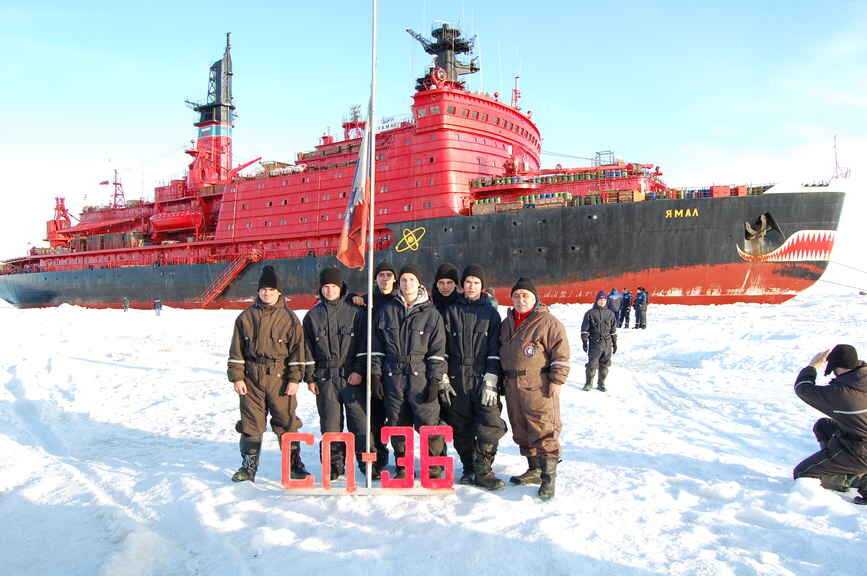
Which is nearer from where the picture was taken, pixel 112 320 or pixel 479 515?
pixel 479 515

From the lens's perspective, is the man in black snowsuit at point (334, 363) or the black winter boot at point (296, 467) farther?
the black winter boot at point (296, 467)

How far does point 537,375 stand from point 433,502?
4.00 feet

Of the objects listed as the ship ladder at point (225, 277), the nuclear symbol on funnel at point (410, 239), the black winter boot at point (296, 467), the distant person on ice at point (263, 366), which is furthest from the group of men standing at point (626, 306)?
the ship ladder at point (225, 277)

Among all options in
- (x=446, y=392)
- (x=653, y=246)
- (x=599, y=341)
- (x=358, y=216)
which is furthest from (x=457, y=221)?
A: (x=446, y=392)

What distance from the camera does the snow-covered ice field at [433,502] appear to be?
299 cm

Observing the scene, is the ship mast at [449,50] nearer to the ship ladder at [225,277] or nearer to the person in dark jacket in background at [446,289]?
the ship ladder at [225,277]

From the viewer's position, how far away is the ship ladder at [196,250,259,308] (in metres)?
25.2

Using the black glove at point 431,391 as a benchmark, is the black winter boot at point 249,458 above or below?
below

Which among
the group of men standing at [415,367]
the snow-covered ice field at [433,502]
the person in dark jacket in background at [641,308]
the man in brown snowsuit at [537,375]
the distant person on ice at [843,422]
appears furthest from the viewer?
the person in dark jacket in background at [641,308]

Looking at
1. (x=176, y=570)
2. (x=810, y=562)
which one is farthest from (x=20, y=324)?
(x=810, y=562)

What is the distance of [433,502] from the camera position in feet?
12.5

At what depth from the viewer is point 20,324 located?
17.1 meters

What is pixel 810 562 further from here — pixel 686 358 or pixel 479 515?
pixel 686 358

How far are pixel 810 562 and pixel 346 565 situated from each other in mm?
2560
